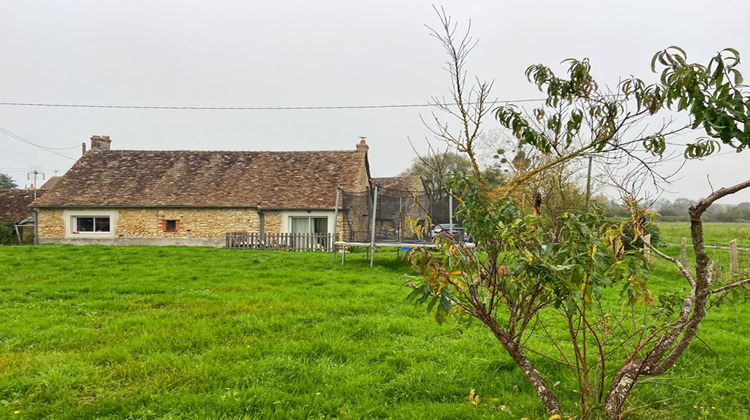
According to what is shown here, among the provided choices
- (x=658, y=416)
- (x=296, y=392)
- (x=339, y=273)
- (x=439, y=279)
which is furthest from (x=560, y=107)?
(x=339, y=273)

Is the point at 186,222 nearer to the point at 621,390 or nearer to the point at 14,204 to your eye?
the point at 14,204

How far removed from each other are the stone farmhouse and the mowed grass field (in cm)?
1238

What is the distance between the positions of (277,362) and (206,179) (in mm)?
19859

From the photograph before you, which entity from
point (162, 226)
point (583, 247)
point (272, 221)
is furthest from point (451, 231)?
point (162, 226)

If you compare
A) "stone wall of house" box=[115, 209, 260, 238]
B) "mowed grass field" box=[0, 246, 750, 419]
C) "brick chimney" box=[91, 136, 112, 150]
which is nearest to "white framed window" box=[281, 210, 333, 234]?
"stone wall of house" box=[115, 209, 260, 238]

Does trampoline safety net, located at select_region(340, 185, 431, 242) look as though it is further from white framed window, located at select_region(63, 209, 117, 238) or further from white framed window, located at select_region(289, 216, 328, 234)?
white framed window, located at select_region(63, 209, 117, 238)

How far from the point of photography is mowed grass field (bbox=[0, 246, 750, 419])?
330cm

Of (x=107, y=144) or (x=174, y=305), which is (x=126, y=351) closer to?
(x=174, y=305)

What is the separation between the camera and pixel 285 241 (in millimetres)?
17359

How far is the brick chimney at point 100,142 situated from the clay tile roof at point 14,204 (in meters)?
6.07

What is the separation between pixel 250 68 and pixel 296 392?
20.5 m

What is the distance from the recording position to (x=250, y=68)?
70.3 ft

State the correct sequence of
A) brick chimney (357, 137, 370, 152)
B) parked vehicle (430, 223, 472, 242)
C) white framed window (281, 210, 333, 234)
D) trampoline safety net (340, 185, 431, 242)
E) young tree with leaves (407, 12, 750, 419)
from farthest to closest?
brick chimney (357, 137, 370, 152) → white framed window (281, 210, 333, 234) → trampoline safety net (340, 185, 431, 242) → parked vehicle (430, 223, 472, 242) → young tree with leaves (407, 12, 750, 419)

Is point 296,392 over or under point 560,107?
under
